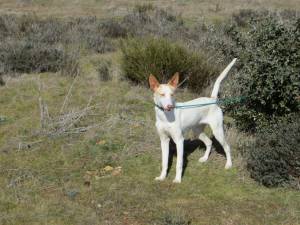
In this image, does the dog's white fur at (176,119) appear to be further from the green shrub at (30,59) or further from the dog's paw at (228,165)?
the green shrub at (30,59)

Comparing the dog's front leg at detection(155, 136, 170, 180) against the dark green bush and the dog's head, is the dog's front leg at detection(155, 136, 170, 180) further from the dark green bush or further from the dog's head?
the dark green bush

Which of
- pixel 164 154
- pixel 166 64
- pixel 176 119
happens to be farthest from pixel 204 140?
pixel 166 64

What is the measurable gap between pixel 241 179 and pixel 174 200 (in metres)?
1.09

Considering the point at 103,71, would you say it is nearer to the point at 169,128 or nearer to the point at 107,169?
the point at 107,169

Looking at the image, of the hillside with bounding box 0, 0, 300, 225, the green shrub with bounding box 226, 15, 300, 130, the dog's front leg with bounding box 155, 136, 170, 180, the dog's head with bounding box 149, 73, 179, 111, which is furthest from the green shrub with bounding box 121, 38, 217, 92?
the dog's head with bounding box 149, 73, 179, 111

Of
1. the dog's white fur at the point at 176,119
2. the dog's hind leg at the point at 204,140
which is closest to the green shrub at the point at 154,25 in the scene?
the dog's hind leg at the point at 204,140

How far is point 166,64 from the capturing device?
11.0 m

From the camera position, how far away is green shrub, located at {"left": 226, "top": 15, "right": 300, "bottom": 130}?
7.61m

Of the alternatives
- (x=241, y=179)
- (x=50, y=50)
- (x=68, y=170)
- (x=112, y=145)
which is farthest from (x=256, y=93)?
(x=50, y=50)

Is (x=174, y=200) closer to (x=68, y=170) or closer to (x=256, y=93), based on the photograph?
(x=68, y=170)

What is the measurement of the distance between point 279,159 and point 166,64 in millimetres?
4899

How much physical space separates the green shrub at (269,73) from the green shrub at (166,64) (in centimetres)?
276

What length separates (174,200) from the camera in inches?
249

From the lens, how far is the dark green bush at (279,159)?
652 centimetres
